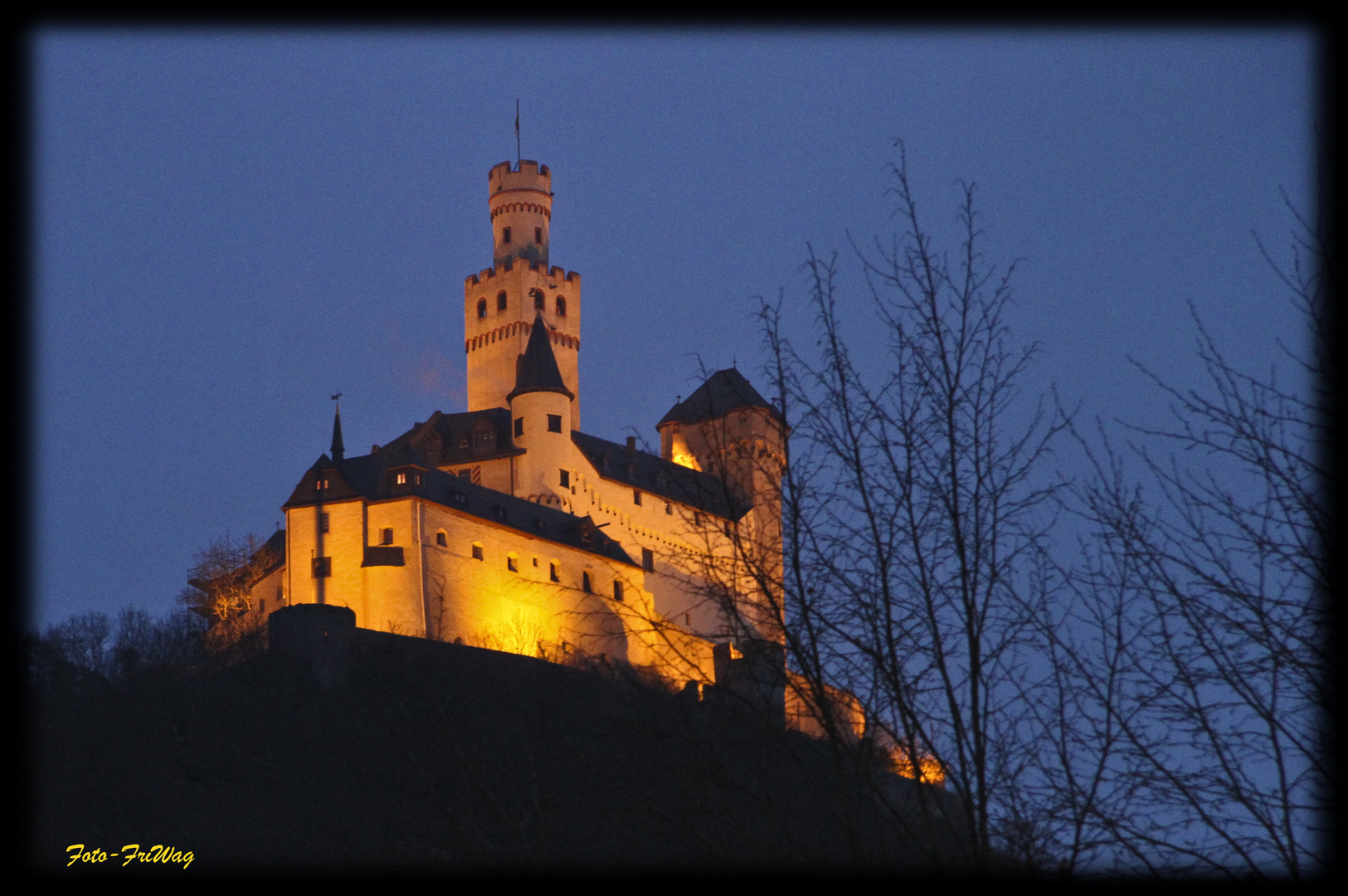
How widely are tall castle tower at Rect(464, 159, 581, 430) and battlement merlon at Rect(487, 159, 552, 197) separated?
0.07 meters

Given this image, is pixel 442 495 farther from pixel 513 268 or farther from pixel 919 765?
pixel 919 765

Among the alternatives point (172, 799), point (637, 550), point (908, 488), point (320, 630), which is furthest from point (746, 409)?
point (637, 550)

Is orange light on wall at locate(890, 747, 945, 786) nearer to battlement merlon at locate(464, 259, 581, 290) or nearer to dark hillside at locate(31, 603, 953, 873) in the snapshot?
dark hillside at locate(31, 603, 953, 873)

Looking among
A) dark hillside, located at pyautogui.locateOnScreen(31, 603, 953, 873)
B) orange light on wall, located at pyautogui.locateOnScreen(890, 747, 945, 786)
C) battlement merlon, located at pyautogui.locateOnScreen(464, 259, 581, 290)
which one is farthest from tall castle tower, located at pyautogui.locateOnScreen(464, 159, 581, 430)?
orange light on wall, located at pyautogui.locateOnScreen(890, 747, 945, 786)

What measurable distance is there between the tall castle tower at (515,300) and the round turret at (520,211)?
0.05 meters

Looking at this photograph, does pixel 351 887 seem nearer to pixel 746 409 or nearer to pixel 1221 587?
pixel 746 409

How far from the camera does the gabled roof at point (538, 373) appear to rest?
8425cm

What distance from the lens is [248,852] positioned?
1932 inches

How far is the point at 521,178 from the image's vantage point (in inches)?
4210

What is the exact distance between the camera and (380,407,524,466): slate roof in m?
82.6

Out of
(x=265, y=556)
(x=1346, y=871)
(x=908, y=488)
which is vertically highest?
(x=265, y=556)

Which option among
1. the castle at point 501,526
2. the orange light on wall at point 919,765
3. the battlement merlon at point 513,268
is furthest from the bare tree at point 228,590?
the orange light on wall at point 919,765

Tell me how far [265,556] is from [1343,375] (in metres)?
69.2

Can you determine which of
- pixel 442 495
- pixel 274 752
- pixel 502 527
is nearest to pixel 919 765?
pixel 274 752
